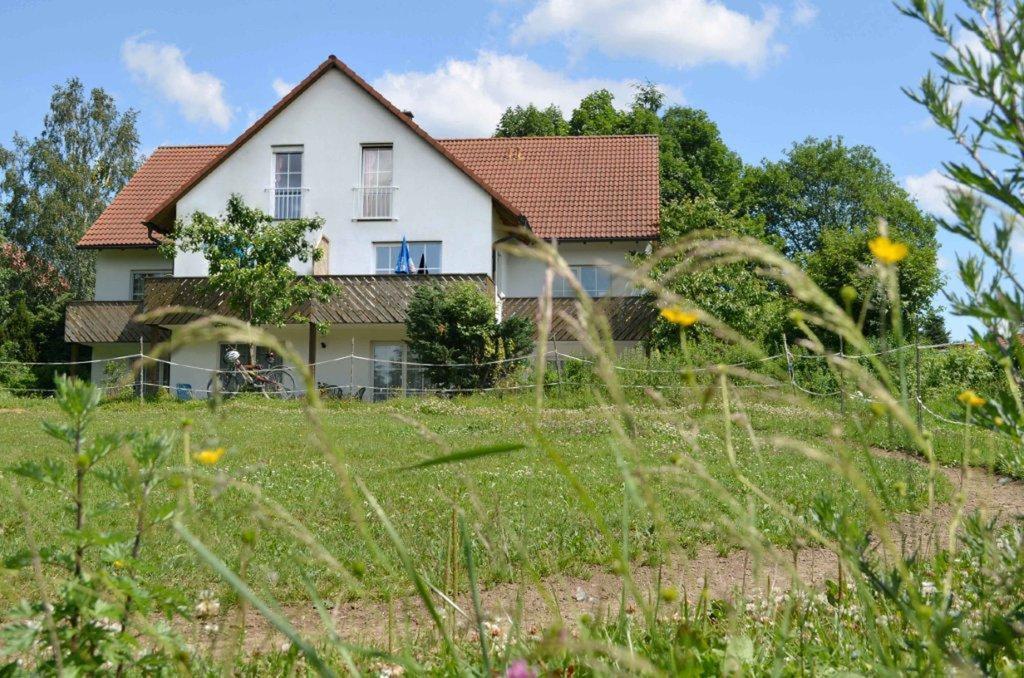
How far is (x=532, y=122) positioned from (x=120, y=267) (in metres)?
21.3

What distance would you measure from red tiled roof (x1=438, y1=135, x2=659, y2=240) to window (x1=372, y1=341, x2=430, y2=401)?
16.2ft

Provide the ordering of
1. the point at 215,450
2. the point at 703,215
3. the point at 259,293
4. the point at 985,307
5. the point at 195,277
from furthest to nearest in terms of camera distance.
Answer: the point at 703,215 < the point at 195,277 < the point at 259,293 < the point at 985,307 < the point at 215,450

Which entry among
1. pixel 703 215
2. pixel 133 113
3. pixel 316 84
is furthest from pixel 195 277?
pixel 133 113

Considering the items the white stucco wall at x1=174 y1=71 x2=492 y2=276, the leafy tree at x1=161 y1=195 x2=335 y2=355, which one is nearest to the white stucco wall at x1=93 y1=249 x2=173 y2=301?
the white stucco wall at x1=174 y1=71 x2=492 y2=276

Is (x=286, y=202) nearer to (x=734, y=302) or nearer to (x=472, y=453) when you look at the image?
(x=734, y=302)

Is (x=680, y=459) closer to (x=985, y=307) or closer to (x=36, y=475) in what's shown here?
(x=985, y=307)

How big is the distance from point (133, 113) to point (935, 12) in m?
43.0

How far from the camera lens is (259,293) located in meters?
21.6

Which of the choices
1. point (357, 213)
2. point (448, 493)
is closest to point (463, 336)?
point (357, 213)

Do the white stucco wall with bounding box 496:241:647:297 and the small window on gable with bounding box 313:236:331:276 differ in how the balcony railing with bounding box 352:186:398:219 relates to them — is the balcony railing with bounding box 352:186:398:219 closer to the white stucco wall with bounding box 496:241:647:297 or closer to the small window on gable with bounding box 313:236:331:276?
the small window on gable with bounding box 313:236:331:276

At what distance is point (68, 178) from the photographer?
124ft

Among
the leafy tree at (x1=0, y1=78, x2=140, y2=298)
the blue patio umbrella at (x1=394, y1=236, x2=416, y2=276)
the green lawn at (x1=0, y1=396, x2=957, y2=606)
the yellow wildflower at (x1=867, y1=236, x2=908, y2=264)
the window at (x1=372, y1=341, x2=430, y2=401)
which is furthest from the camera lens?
the leafy tree at (x1=0, y1=78, x2=140, y2=298)

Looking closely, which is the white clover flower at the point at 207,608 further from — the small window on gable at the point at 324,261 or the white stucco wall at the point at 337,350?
the white stucco wall at the point at 337,350

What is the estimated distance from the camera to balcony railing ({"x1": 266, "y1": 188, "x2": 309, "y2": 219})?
24.8 metres
